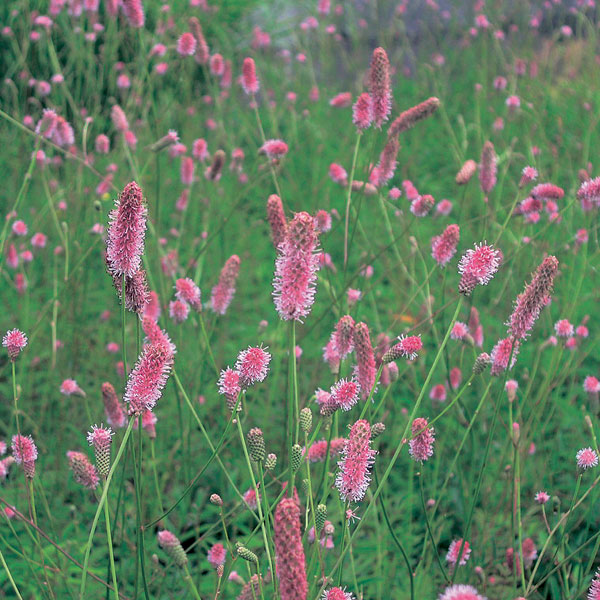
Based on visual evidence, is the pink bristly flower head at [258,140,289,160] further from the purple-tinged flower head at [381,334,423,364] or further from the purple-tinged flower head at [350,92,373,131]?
the purple-tinged flower head at [381,334,423,364]

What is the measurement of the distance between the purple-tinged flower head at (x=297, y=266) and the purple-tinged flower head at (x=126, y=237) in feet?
0.64

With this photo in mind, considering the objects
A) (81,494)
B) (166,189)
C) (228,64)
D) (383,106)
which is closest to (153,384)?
(383,106)

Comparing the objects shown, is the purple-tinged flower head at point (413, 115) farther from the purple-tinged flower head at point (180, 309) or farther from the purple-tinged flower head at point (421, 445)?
the purple-tinged flower head at point (421, 445)

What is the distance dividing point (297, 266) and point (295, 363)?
30 cm

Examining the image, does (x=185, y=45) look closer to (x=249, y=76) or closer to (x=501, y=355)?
(x=249, y=76)

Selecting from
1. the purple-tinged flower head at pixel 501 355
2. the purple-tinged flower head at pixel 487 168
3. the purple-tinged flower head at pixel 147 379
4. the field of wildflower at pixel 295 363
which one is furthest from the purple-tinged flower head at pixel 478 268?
the purple-tinged flower head at pixel 487 168

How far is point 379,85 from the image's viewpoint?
160 cm

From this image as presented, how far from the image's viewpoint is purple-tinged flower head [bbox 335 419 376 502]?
0.99 meters

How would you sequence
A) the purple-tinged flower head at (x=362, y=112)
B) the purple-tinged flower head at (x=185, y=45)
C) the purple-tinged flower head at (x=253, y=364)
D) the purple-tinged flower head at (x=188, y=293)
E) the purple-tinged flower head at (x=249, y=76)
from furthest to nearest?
the purple-tinged flower head at (x=185, y=45), the purple-tinged flower head at (x=249, y=76), the purple-tinged flower head at (x=362, y=112), the purple-tinged flower head at (x=188, y=293), the purple-tinged flower head at (x=253, y=364)

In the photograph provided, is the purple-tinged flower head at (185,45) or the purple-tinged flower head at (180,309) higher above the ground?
the purple-tinged flower head at (185,45)

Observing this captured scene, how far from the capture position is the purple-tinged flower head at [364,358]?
115 centimetres

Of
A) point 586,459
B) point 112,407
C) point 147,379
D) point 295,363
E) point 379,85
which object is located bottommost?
point 112,407

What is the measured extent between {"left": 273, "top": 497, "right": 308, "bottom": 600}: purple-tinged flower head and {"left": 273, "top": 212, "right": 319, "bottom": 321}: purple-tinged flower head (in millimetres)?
296

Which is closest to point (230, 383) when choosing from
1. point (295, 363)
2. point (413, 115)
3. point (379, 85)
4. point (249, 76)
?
point (295, 363)
